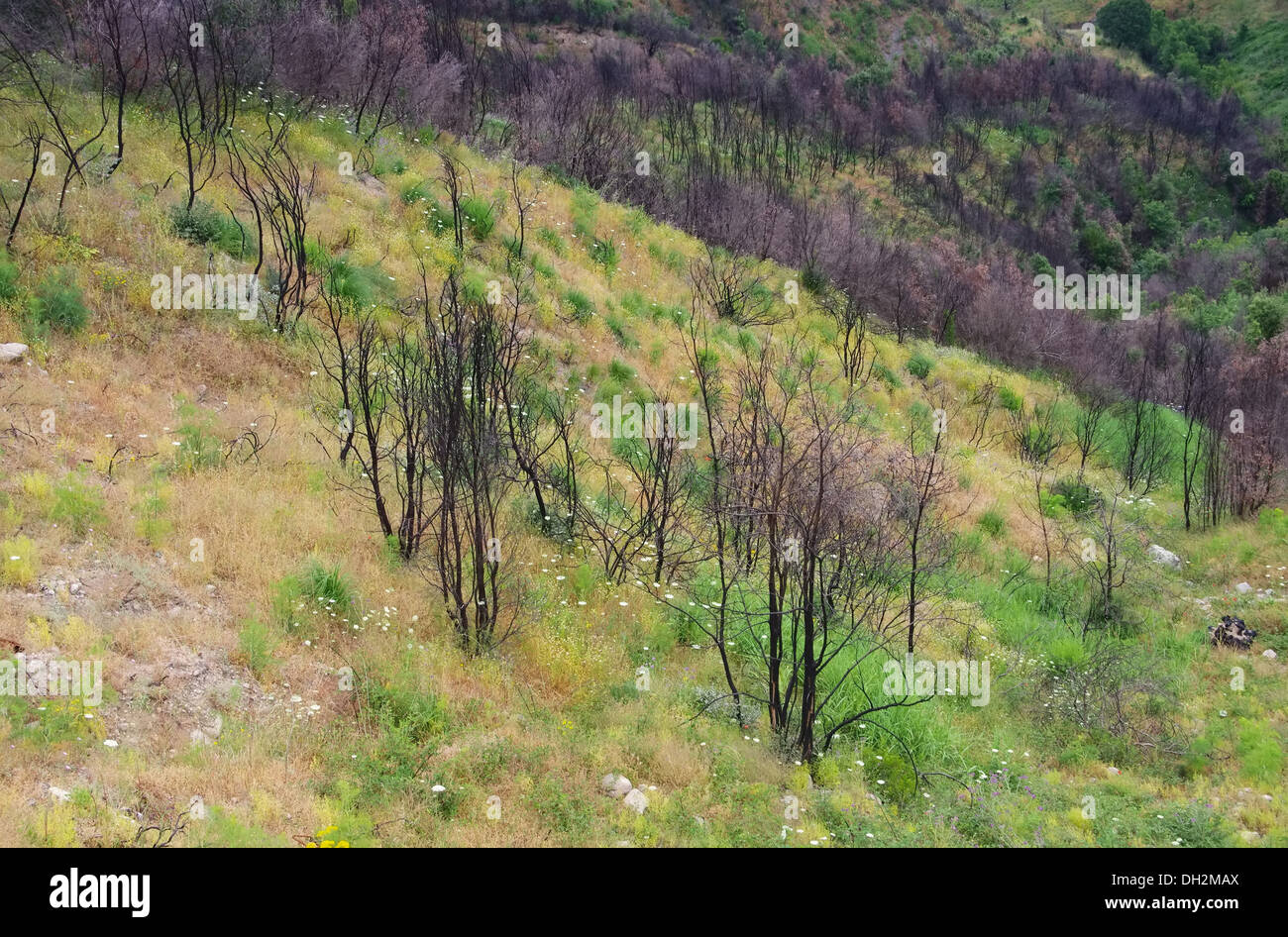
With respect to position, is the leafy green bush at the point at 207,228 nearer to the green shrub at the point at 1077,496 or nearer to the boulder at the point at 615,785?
the boulder at the point at 615,785

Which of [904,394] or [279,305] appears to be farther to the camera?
[904,394]

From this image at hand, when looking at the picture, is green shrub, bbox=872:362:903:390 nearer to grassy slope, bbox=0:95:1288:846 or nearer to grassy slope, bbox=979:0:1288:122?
grassy slope, bbox=0:95:1288:846

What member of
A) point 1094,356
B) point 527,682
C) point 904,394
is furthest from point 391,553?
point 1094,356

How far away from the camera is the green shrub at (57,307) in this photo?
27.6 ft

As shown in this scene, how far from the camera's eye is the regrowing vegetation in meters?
5.47

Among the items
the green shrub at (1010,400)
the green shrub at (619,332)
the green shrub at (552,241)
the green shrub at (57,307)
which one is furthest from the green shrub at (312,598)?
the green shrub at (1010,400)

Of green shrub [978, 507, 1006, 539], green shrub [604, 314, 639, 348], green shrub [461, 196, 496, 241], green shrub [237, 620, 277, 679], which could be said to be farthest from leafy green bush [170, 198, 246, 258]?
green shrub [978, 507, 1006, 539]

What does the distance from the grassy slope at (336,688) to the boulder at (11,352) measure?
0.44 feet

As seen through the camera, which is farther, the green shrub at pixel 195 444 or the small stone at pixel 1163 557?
the small stone at pixel 1163 557

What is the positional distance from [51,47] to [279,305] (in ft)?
18.7

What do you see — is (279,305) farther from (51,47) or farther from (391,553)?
(51,47)

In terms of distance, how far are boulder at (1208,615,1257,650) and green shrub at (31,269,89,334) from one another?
40.4 ft

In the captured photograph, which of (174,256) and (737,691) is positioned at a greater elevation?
(174,256)

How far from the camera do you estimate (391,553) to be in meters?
7.44
